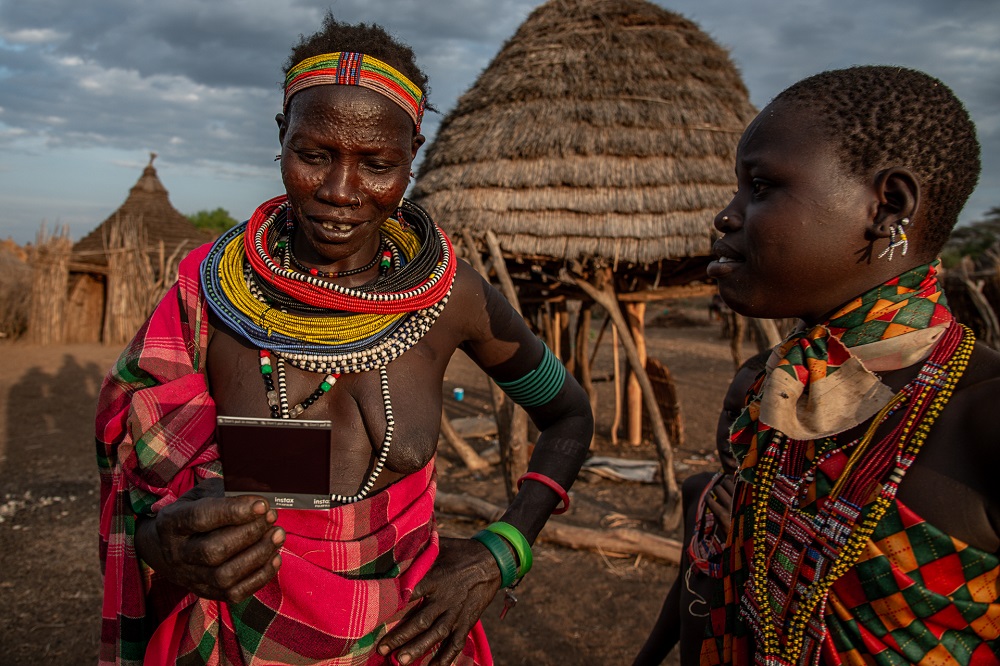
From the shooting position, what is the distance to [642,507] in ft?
20.7

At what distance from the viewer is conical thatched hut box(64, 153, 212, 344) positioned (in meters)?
16.1

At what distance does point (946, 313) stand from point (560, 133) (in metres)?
5.94

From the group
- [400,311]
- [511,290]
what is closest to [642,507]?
[511,290]

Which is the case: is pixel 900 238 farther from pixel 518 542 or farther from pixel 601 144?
pixel 601 144

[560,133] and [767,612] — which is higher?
[560,133]

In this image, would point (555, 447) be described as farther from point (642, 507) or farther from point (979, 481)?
point (642, 507)

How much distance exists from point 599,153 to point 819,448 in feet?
19.1

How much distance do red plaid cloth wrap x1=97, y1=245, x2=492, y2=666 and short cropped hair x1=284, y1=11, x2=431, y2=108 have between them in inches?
25.1

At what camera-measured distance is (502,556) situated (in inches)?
68.4

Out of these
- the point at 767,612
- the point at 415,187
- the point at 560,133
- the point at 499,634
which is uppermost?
the point at 560,133

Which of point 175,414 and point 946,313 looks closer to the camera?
point 946,313

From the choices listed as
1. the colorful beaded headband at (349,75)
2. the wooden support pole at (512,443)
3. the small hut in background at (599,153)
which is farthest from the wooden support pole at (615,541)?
the colorful beaded headband at (349,75)

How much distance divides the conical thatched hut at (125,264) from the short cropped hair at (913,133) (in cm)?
1674

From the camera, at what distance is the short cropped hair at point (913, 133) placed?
47.4 inches
